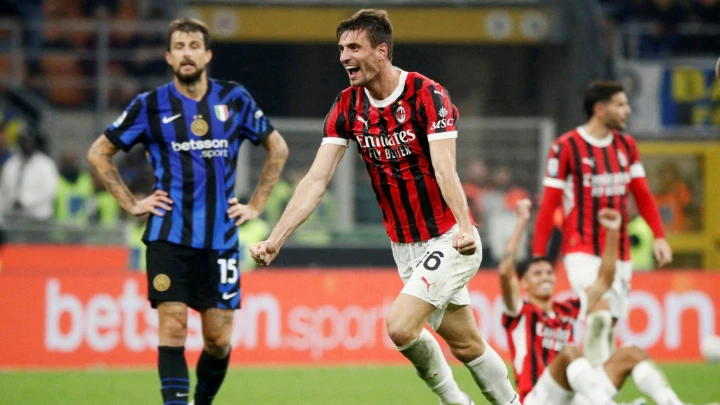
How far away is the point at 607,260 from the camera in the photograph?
308 inches

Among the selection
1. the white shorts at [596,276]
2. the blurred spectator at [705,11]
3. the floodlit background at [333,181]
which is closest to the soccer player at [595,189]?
the white shorts at [596,276]

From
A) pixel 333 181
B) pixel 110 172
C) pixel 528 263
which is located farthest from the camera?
pixel 333 181

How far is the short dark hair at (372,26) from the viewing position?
244 inches

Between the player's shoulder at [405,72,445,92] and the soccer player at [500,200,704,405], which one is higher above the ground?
the player's shoulder at [405,72,445,92]

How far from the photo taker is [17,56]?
17.6 m

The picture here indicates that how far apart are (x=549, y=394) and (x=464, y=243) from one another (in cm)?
194

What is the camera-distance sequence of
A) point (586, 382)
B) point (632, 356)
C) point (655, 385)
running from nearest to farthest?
point (586, 382) < point (655, 385) < point (632, 356)

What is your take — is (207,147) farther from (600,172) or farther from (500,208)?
(500,208)

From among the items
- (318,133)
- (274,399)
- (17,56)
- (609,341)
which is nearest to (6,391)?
(274,399)

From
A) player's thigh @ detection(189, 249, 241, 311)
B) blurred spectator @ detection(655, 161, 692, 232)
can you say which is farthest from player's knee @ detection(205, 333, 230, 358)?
blurred spectator @ detection(655, 161, 692, 232)

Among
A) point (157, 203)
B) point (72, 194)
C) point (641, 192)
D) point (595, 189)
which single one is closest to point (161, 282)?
point (157, 203)

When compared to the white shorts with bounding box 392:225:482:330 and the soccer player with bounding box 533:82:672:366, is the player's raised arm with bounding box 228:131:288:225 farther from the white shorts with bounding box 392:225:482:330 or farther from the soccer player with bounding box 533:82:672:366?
the soccer player with bounding box 533:82:672:366

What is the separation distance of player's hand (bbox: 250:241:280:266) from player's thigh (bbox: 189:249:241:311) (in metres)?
1.30

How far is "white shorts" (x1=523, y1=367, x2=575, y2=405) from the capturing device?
→ 7.29m
